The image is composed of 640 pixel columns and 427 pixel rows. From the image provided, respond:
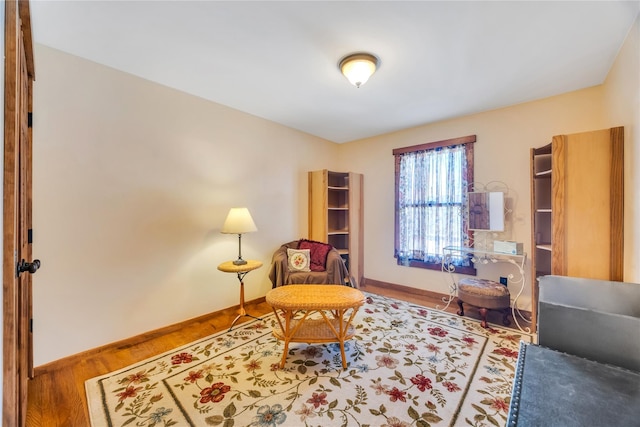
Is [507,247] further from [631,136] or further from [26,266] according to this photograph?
[26,266]

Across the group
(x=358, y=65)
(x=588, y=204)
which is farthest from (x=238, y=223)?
(x=588, y=204)

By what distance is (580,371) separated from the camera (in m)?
0.94

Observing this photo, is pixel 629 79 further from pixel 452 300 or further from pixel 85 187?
pixel 85 187

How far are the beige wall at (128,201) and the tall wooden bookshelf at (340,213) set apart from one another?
93 cm

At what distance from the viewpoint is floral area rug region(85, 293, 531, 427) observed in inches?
61.1

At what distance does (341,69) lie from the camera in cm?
226

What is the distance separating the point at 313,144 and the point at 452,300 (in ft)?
10.3

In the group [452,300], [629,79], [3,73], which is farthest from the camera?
[452,300]

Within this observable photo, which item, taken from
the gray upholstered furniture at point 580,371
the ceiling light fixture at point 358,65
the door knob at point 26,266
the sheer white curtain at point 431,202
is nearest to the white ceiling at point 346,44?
the ceiling light fixture at point 358,65

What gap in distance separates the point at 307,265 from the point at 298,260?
0.45ft

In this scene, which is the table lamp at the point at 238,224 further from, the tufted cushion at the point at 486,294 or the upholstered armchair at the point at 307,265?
the tufted cushion at the point at 486,294

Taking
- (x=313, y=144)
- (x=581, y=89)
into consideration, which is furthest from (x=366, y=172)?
(x=581, y=89)

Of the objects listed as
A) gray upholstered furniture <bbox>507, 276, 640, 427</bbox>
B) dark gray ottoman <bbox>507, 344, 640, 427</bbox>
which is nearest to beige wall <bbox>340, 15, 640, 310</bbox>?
gray upholstered furniture <bbox>507, 276, 640, 427</bbox>

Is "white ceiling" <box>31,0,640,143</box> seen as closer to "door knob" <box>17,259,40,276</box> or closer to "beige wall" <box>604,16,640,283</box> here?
"beige wall" <box>604,16,640,283</box>
